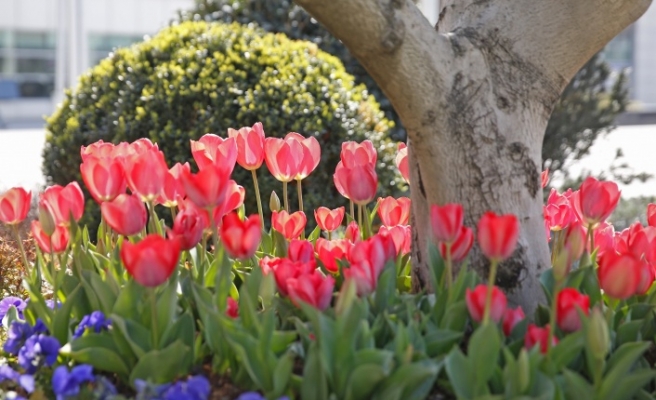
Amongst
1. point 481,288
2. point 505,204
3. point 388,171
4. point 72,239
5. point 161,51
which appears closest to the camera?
point 481,288

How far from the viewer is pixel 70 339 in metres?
1.86

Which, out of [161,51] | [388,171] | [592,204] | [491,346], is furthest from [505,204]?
[161,51]

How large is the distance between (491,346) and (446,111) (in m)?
0.62

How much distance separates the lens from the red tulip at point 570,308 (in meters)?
1.70

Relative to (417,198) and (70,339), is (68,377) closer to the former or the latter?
(70,339)

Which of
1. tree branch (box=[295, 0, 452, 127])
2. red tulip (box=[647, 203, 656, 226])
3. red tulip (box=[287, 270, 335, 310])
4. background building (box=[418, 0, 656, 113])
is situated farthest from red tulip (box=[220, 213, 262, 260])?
background building (box=[418, 0, 656, 113])

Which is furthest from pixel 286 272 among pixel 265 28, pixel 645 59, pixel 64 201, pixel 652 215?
pixel 645 59

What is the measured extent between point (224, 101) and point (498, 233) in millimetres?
3219

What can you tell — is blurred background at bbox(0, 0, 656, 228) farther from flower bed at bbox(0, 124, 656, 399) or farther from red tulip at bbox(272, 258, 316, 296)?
red tulip at bbox(272, 258, 316, 296)

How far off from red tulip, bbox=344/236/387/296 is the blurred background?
4.35 ft

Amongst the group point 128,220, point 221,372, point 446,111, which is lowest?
point 221,372

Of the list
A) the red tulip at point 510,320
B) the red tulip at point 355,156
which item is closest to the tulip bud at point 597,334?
the red tulip at point 510,320

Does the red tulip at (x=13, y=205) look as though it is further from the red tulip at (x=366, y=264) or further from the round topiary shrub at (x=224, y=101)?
the round topiary shrub at (x=224, y=101)

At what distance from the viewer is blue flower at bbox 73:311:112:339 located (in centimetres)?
183
